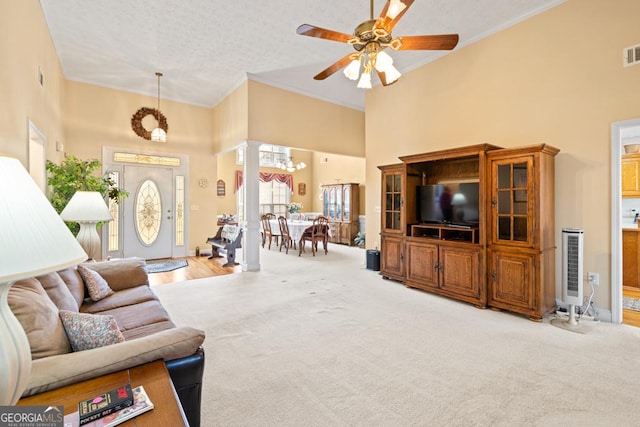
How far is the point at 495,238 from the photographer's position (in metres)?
3.64

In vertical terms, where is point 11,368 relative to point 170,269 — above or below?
above

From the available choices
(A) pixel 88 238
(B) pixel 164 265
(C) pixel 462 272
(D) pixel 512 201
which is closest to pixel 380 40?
(D) pixel 512 201

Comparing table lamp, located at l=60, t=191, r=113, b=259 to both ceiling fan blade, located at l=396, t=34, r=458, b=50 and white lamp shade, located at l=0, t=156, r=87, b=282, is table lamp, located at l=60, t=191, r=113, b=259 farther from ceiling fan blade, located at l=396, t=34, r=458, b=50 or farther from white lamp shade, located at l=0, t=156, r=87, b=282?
ceiling fan blade, located at l=396, t=34, r=458, b=50

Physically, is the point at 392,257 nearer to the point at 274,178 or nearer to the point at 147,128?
the point at 147,128

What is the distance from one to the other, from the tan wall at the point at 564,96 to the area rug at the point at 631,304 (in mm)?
756

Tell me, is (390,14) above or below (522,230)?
above

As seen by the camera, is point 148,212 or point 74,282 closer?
point 74,282

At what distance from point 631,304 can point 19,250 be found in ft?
18.2

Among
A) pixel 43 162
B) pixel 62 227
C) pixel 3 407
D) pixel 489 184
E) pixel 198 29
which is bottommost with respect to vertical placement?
pixel 3 407

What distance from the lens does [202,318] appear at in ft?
11.1

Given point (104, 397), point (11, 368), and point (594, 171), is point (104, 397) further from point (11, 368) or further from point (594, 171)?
point (594, 171)

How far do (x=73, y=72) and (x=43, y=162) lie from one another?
2474mm

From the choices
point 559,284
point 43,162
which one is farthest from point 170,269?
point 559,284

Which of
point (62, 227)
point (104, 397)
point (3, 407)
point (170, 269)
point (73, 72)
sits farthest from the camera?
point (170, 269)
